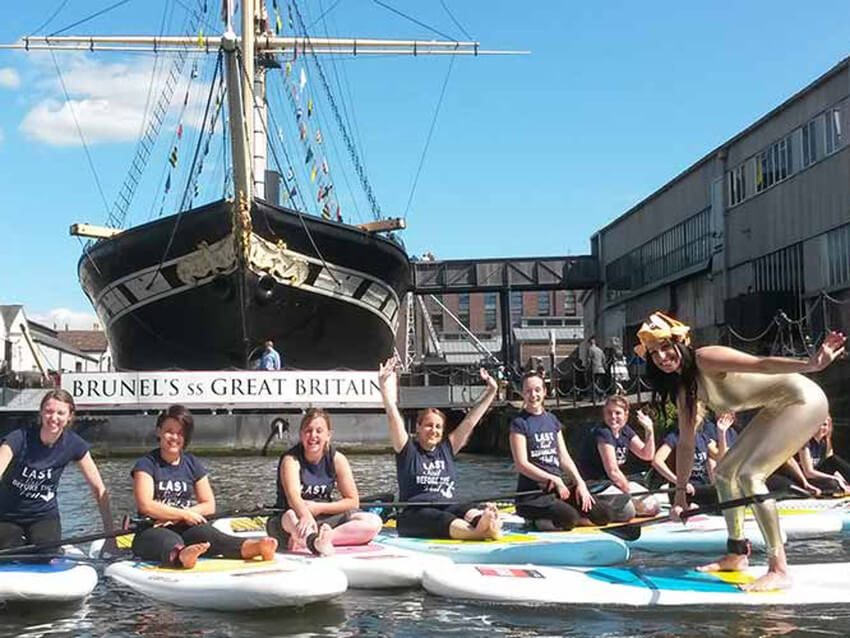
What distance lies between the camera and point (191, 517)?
22.0 ft

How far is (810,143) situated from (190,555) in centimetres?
1917

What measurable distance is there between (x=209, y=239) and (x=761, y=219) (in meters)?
13.2

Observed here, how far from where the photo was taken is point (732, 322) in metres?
24.7

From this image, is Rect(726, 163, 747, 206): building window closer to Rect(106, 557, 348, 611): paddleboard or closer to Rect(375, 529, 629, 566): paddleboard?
Rect(375, 529, 629, 566): paddleboard

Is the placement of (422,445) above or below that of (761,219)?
below

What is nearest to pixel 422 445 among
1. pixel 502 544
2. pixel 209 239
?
pixel 502 544

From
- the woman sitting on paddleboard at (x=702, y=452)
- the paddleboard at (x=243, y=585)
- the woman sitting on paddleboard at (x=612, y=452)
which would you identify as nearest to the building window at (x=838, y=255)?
the woman sitting on paddleboard at (x=702, y=452)

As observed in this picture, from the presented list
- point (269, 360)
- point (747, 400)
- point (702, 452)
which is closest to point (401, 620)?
point (747, 400)

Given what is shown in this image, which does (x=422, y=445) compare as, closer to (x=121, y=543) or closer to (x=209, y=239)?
(x=121, y=543)

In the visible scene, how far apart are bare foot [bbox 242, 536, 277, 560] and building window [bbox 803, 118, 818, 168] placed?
60.5 feet

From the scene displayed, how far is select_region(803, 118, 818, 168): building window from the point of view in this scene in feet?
71.6

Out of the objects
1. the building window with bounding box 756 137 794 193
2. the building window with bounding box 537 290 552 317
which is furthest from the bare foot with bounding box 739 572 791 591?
the building window with bounding box 537 290 552 317

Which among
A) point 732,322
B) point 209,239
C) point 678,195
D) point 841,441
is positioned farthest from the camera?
point 678,195

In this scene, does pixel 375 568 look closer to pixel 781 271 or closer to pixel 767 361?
pixel 767 361
